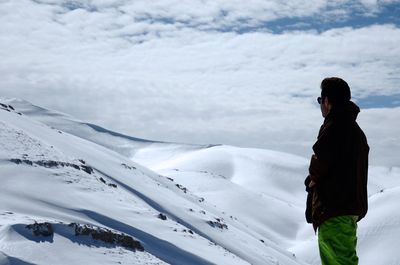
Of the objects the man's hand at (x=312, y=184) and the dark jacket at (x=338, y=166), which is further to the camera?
the man's hand at (x=312, y=184)

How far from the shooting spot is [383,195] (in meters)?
59.8

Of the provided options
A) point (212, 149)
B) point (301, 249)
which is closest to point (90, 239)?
point (301, 249)

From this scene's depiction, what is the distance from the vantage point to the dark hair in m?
5.02

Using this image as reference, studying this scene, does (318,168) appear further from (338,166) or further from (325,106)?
(325,106)

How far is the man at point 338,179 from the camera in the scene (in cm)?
486

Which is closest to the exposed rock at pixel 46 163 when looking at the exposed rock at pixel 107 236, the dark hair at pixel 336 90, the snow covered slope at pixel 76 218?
the snow covered slope at pixel 76 218

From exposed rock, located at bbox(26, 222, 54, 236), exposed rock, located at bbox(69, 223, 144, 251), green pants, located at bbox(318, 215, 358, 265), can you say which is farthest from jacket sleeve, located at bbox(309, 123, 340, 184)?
exposed rock, located at bbox(69, 223, 144, 251)

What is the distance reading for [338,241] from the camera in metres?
4.86

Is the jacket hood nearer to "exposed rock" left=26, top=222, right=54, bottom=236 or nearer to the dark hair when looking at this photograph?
the dark hair

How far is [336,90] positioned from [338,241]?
1295 mm

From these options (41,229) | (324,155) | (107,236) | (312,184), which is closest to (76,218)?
(107,236)

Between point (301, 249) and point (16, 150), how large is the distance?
3855cm

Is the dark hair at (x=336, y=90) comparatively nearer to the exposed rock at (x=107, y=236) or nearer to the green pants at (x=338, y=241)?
the green pants at (x=338, y=241)

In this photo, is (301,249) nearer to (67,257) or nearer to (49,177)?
(49,177)
